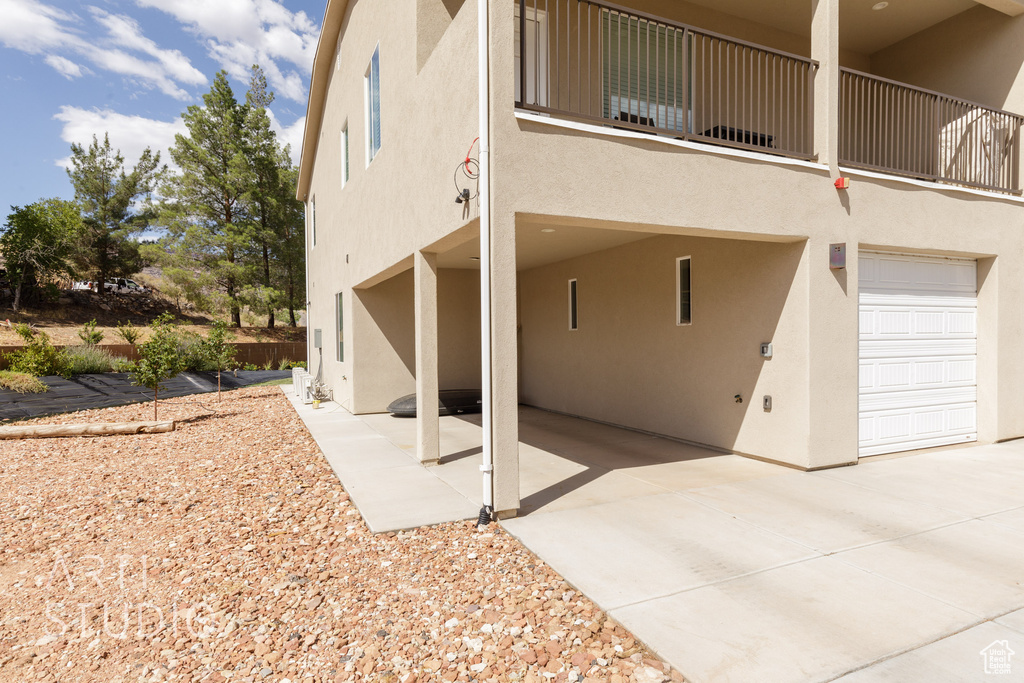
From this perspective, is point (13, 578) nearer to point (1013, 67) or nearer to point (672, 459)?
point (672, 459)

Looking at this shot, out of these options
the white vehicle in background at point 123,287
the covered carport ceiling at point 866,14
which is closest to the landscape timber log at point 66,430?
the covered carport ceiling at point 866,14

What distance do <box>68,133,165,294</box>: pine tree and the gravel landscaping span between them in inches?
1206

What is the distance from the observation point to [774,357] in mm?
6246

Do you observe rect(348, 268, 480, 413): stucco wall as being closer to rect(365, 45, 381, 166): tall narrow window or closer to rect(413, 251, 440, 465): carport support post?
rect(365, 45, 381, 166): tall narrow window

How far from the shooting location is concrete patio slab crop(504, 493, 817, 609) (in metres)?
3.44

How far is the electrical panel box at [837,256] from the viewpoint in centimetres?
607

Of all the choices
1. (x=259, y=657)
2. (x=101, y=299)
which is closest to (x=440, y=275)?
(x=259, y=657)

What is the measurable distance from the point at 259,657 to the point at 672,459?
505 centimetres

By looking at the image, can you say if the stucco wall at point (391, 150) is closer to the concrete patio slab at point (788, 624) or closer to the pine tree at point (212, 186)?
the concrete patio slab at point (788, 624)

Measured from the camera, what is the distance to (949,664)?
8.36 feet

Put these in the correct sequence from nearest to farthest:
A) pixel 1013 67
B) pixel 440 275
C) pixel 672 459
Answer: pixel 672 459, pixel 1013 67, pixel 440 275

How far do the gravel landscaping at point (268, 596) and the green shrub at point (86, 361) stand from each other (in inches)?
471

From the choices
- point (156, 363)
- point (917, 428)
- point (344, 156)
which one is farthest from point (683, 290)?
point (156, 363)

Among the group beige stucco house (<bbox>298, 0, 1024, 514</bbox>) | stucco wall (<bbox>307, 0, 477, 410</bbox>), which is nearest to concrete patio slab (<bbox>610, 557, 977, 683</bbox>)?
beige stucco house (<bbox>298, 0, 1024, 514</bbox>)
